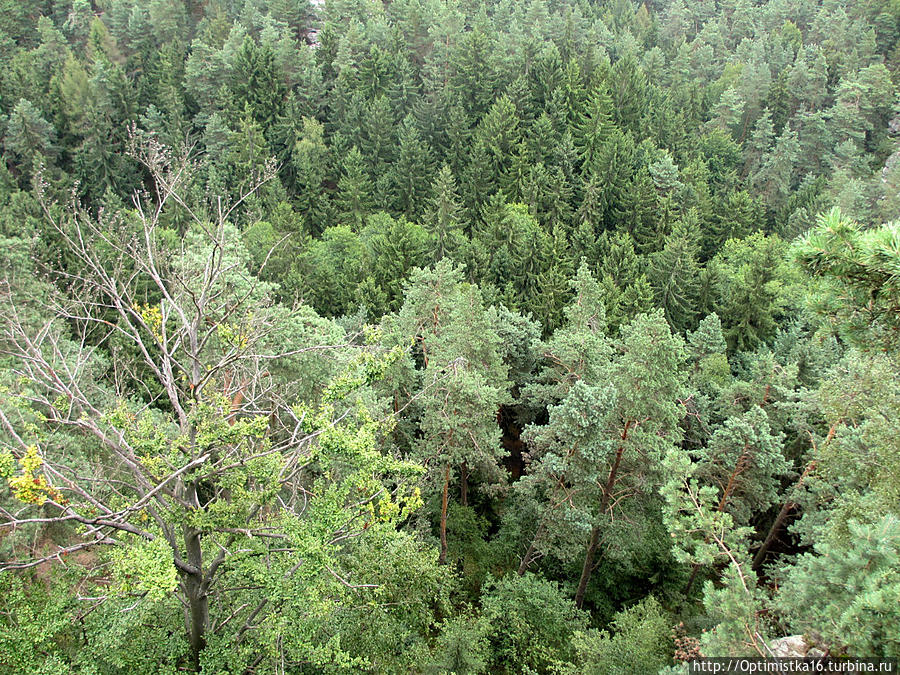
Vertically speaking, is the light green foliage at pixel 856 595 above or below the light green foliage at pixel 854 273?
below

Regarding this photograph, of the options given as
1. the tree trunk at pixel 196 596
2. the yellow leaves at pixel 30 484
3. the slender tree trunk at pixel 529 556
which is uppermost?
the yellow leaves at pixel 30 484

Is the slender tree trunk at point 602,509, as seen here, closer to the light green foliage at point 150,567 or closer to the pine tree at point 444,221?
the light green foliage at point 150,567

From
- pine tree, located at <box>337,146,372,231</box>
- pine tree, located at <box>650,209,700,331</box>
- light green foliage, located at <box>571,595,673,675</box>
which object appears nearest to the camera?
light green foliage, located at <box>571,595,673,675</box>

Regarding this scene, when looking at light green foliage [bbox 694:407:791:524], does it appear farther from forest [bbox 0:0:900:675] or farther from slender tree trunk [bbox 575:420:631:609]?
slender tree trunk [bbox 575:420:631:609]

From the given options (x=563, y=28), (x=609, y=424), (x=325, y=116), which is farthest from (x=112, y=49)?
(x=609, y=424)

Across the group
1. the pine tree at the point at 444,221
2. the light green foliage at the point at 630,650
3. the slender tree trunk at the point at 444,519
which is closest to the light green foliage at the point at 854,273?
the light green foliage at the point at 630,650

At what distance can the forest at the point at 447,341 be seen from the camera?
9.23 m

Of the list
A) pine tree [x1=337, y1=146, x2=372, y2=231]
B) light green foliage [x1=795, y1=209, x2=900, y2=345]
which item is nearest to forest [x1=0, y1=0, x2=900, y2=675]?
light green foliage [x1=795, y1=209, x2=900, y2=345]

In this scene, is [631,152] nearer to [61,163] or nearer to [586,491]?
[586,491]

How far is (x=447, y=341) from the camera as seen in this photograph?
21.2 meters

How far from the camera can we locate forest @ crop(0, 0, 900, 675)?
364 inches

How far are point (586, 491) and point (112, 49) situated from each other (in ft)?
243

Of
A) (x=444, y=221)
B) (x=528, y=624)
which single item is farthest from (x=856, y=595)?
(x=444, y=221)

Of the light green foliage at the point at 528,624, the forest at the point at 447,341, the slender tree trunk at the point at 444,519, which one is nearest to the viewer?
the forest at the point at 447,341
